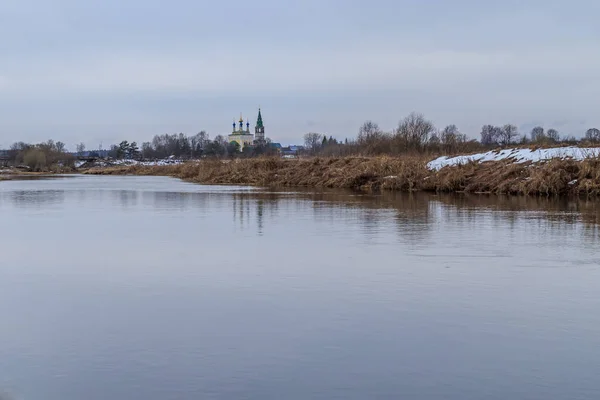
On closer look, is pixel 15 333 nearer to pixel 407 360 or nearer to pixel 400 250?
pixel 407 360

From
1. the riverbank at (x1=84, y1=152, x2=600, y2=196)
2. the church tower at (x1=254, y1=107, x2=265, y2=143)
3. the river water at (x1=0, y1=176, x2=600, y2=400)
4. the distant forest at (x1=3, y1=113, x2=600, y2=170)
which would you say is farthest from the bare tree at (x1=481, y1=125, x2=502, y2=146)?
the church tower at (x1=254, y1=107, x2=265, y2=143)

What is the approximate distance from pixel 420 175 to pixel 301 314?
23.7 m

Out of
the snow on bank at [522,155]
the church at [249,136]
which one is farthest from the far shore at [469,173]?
the church at [249,136]

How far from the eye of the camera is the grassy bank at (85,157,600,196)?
24.6 metres

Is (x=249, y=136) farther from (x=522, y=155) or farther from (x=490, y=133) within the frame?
(x=522, y=155)

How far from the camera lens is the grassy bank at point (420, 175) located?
80.7ft

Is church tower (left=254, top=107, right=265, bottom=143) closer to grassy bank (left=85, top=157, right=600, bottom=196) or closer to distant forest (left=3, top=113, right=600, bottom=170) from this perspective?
distant forest (left=3, top=113, right=600, bottom=170)

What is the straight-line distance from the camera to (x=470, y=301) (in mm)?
7246

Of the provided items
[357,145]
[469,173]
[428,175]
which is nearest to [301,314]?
[469,173]

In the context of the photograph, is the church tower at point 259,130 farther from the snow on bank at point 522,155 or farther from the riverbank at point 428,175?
the snow on bank at point 522,155

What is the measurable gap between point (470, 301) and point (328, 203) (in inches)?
565

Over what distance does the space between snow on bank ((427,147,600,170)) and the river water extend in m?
13.9

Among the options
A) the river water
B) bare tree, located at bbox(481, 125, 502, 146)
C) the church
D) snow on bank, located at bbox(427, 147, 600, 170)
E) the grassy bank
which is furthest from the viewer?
the church

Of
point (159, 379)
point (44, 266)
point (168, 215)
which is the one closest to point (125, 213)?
point (168, 215)
